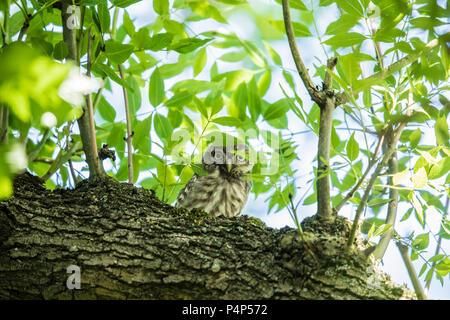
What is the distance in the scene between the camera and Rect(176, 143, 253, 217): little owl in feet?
11.1

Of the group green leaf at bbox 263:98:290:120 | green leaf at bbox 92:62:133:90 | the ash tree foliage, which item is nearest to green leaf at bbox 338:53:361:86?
the ash tree foliage

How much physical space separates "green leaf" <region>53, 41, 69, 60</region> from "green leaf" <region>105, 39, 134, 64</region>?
0.17 m

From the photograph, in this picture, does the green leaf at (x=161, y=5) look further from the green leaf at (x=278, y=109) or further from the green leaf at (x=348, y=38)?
the green leaf at (x=348, y=38)

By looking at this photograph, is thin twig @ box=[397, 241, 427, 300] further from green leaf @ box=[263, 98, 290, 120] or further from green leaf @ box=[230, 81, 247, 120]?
green leaf @ box=[230, 81, 247, 120]

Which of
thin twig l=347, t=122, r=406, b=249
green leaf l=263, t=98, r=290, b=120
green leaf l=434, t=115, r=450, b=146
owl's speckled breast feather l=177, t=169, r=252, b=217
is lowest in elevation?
thin twig l=347, t=122, r=406, b=249

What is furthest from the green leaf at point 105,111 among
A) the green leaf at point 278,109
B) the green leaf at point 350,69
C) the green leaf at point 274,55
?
the green leaf at point 350,69

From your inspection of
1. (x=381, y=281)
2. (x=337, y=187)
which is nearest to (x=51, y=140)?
(x=337, y=187)

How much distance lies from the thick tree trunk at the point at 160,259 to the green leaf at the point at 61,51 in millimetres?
580

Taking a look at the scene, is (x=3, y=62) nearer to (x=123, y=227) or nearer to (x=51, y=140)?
(x=123, y=227)

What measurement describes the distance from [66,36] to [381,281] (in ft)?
5.38

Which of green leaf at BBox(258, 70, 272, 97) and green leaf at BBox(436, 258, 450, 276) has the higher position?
green leaf at BBox(258, 70, 272, 97)

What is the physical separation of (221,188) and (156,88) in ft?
4.58

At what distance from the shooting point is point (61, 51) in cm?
182

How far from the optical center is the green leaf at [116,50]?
1797mm
